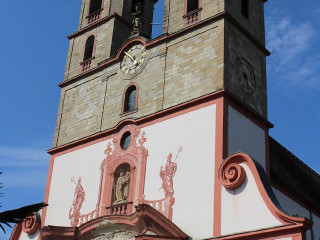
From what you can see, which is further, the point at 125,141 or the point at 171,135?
the point at 125,141

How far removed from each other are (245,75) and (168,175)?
16.6 feet

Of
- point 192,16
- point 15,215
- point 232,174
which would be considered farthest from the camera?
point 192,16

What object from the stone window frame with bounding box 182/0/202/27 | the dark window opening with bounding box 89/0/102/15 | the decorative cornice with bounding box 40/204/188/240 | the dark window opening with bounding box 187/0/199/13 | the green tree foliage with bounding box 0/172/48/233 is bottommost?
the green tree foliage with bounding box 0/172/48/233

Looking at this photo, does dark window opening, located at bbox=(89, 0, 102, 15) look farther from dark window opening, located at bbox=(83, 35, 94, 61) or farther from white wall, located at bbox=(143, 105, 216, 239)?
white wall, located at bbox=(143, 105, 216, 239)

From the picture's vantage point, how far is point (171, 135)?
18.6 m

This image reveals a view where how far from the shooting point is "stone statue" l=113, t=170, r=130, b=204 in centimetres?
1912

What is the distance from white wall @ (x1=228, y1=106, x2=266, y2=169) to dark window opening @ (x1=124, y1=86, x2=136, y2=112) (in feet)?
15.3

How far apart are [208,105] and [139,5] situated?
9.55 m

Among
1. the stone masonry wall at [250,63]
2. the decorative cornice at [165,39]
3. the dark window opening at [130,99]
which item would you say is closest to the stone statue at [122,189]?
the dark window opening at [130,99]

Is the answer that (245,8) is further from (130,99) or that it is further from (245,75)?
(130,99)

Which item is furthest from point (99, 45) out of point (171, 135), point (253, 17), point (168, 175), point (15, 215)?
point (15, 215)

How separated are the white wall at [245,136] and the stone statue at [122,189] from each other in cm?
438

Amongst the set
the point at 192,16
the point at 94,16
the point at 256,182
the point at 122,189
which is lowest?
the point at 256,182

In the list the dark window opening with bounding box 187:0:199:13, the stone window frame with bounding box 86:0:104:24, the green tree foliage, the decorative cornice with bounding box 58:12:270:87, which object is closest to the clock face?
the decorative cornice with bounding box 58:12:270:87
